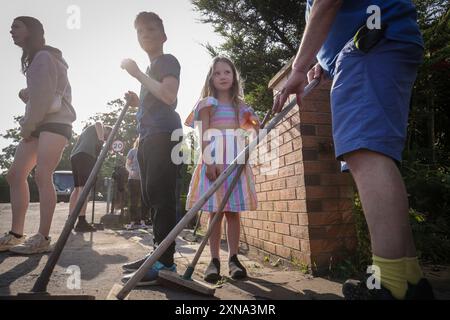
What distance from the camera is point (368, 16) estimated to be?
123cm

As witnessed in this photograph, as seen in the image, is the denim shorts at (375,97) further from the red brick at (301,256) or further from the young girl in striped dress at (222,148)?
the young girl in striped dress at (222,148)

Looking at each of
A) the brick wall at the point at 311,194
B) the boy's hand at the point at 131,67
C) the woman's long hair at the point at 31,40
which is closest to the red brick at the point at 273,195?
the brick wall at the point at 311,194

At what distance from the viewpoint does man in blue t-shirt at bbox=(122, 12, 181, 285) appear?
2.04 m

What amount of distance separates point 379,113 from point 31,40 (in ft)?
10.9

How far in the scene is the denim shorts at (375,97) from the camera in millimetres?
1095

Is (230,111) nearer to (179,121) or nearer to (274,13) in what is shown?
(179,121)

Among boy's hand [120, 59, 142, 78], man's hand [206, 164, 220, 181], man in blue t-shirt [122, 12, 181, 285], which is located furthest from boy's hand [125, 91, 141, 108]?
man's hand [206, 164, 220, 181]

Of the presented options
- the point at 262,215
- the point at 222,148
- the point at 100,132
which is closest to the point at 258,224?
the point at 262,215

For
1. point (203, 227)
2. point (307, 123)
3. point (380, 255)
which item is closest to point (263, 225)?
point (307, 123)

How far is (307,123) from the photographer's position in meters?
2.38

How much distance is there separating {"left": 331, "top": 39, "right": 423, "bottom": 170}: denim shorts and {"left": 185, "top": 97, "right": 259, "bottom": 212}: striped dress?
4.22ft

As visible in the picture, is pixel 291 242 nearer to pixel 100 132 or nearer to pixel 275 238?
pixel 275 238

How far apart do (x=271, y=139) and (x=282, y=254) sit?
113 cm

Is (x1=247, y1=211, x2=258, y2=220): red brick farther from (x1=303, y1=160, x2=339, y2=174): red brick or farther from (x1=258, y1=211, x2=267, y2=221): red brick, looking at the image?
(x1=303, y1=160, x2=339, y2=174): red brick
